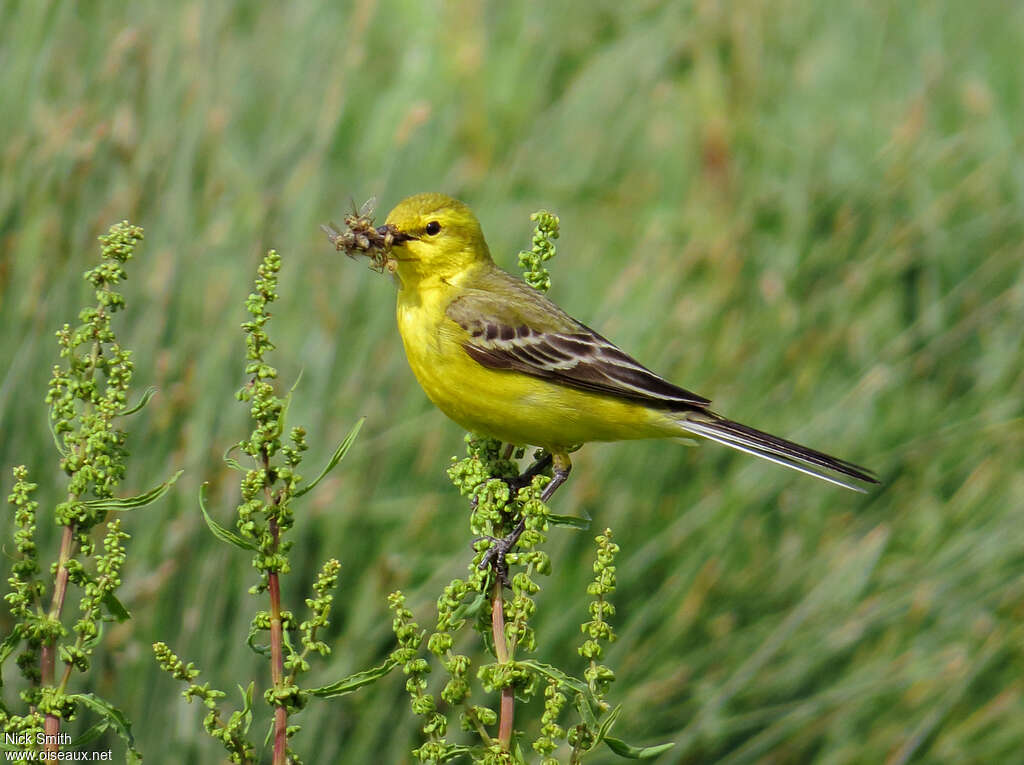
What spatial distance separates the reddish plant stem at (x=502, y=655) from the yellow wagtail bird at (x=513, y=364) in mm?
1265

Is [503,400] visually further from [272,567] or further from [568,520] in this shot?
[272,567]

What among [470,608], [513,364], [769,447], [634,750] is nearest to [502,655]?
[470,608]

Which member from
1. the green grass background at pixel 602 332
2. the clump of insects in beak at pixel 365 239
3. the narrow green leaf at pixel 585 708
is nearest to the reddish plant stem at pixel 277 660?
the narrow green leaf at pixel 585 708

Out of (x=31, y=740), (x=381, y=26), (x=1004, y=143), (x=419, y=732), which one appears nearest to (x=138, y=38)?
(x=381, y=26)

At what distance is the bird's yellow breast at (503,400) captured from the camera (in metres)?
3.88

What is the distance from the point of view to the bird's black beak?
4.38m

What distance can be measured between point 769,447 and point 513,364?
0.87 meters

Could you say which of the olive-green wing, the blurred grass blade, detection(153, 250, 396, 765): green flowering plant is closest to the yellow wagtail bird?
the olive-green wing

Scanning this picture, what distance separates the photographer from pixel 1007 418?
4984 millimetres

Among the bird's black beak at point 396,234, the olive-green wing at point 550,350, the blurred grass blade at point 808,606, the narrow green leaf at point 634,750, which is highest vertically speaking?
the bird's black beak at point 396,234

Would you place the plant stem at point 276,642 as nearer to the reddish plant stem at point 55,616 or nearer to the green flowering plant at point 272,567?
the green flowering plant at point 272,567

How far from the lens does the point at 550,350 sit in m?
4.27

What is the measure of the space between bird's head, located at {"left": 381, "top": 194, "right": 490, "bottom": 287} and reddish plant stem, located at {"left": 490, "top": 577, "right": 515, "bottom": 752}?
2062 millimetres

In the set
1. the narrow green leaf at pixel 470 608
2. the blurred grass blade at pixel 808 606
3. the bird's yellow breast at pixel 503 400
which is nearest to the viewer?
the narrow green leaf at pixel 470 608
